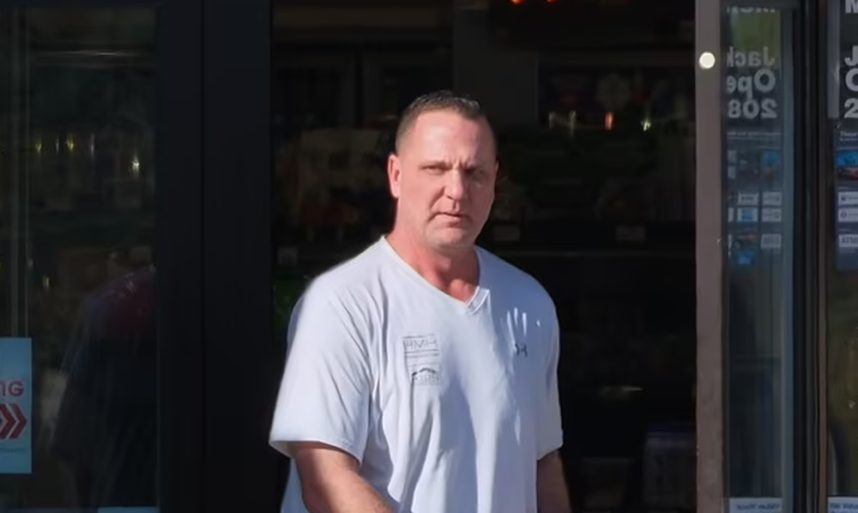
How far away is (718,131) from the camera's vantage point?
3.71 metres

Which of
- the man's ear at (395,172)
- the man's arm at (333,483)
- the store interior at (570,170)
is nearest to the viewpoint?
the man's arm at (333,483)

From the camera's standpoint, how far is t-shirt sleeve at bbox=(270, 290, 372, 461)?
2.98 meters

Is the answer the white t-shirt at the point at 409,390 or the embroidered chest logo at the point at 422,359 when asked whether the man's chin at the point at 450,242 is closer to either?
the white t-shirt at the point at 409,390

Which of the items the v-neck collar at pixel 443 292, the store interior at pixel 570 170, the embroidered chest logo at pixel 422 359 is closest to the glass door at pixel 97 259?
the store interior at pixel 570 170

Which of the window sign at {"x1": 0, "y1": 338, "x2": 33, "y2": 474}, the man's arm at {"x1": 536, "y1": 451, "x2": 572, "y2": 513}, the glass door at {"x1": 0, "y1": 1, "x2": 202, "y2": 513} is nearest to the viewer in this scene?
the man's arm at {"x1": 536, "y1": 451, "x2": 572, "y2": 513}

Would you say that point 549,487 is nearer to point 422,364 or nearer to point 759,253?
point 422,364

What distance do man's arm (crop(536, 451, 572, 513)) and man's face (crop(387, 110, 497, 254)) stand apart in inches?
19.5

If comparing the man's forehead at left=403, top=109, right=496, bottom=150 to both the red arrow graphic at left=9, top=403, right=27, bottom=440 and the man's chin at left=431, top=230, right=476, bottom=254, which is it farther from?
the red arrow graphic at left=9, top=403, right=27, bottom=440

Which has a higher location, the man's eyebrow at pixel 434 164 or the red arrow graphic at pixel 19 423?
the man's eyebrow at pixel 434 164

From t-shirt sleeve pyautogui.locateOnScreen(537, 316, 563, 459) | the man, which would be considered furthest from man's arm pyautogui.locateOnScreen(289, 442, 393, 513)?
t-shirt sleeve pyautogui.locateOnScreen(537, 316, 563, 459)

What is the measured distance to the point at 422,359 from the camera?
3027 millimetres

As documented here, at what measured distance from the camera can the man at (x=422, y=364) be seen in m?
3.00

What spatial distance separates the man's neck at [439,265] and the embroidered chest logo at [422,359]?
0.13m

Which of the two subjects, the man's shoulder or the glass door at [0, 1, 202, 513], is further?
the glass door at [0, 1, 202, 513]
